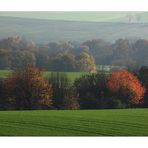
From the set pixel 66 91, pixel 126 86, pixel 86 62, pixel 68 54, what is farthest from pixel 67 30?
pixel 126 86

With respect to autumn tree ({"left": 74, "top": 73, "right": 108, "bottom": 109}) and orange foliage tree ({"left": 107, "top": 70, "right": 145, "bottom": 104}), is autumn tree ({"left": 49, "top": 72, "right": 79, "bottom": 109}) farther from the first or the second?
orange foliage tree ({"left": 107, "top": 70, "right": 145, "bottom": 104})

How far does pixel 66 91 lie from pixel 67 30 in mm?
562

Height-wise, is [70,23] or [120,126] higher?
[70,23]

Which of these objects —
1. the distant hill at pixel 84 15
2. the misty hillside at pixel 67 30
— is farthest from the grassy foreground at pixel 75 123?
the distant hill at pixel 84 15

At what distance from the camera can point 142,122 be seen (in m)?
7.25

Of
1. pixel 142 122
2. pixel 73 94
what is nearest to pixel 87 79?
pixel 73 94

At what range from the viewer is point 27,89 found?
293 inches

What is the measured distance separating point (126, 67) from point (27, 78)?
3.00 ft

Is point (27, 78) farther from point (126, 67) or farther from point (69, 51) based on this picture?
point (126, 67)

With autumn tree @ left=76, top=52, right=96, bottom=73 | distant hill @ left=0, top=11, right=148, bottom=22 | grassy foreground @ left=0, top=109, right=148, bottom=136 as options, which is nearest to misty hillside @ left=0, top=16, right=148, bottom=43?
distant hill @ left=0, top=11, right=148, bottom=22

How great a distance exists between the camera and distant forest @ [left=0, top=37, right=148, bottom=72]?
738cm

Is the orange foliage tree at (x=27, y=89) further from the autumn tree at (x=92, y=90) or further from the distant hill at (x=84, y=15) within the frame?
the distant hill at (x=84, y=15)

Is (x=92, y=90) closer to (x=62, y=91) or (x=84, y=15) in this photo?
(x=62, y=91)
